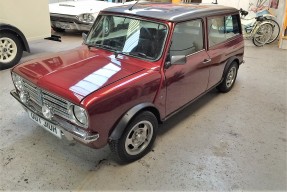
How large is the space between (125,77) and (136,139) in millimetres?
664

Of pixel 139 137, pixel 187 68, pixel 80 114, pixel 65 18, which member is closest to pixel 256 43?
pixel 187 68

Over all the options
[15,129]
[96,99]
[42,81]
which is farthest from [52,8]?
[96,99]

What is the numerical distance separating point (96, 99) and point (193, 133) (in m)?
1.56

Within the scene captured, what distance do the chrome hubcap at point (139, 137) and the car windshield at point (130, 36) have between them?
2.34ft

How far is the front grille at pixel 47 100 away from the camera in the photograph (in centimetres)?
227

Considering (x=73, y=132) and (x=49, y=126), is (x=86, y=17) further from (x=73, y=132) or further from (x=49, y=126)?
(x=73, y=132)

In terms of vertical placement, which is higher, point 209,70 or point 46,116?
point 209,70

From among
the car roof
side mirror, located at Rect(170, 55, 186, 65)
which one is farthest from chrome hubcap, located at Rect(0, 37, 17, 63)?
side mirror, located at Rect(170, 55, 186, 65)

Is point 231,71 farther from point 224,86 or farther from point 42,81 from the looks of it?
point 42,81

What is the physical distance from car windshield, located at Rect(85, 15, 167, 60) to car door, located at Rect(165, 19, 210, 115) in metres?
0.17

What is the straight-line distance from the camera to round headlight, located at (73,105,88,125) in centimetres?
212

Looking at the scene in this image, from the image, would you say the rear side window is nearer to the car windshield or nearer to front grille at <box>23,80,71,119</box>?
the car windshield

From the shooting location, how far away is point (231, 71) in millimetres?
4254

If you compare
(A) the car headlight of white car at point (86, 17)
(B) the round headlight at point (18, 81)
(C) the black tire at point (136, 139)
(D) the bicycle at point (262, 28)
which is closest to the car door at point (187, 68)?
(C) the black tire at point (136, 139)
